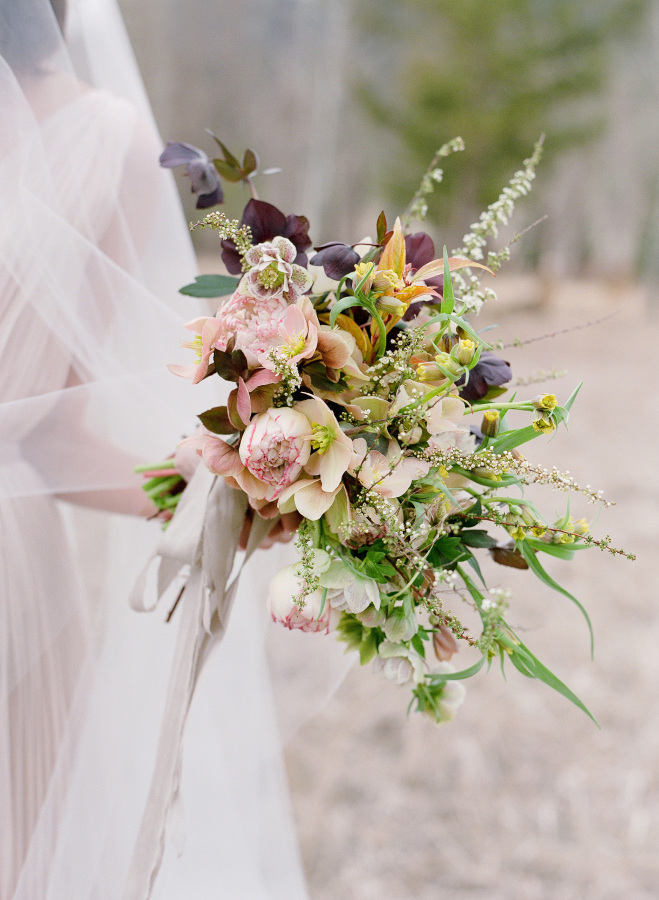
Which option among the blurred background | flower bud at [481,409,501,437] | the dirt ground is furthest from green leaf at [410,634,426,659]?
the blurred background

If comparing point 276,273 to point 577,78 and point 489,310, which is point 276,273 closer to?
point 489,310

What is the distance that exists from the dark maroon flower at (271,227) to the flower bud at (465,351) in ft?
0.61

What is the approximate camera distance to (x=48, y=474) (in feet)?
3.14

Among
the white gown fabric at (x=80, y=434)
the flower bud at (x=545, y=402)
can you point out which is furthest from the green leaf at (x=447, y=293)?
the white gown fabric at (x=80, y=434)

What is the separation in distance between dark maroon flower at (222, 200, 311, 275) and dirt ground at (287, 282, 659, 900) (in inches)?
60.7

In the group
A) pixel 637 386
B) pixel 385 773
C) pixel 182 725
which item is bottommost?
pixel 637 386

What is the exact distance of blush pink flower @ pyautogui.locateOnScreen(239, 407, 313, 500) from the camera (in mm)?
606

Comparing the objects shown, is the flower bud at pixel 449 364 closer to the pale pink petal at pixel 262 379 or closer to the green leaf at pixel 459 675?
the pale pink petal at pixel 262 379

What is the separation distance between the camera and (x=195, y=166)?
806 millimetres

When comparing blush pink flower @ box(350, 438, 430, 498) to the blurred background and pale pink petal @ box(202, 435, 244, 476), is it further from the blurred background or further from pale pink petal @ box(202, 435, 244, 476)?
the blurred background

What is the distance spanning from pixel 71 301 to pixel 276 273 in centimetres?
38

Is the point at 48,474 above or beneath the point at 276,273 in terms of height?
beneath

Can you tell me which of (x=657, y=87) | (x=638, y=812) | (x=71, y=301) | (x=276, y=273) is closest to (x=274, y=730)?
(x=71, y=301)

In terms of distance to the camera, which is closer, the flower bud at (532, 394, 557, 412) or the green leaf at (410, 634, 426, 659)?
the flower bud at (532, 394, 557, 412)
